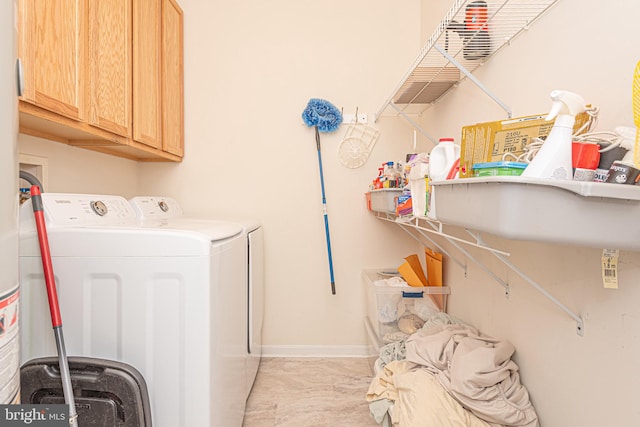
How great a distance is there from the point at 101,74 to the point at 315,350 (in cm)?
209

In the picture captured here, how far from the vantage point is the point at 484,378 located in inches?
49.1

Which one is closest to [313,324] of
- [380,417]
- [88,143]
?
[380,417]

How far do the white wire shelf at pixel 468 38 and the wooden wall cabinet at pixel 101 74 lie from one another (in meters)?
1.31

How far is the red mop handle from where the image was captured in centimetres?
109

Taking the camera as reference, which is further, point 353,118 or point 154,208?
point 353,118

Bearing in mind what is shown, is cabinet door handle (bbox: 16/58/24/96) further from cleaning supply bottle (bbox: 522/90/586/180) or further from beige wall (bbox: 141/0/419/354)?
beige wall (bbox: 141/0/419/354)

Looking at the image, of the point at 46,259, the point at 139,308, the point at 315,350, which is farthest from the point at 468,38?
the point at 315,350

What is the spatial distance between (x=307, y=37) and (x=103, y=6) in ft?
4.40

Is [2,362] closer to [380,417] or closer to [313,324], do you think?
[380,417]

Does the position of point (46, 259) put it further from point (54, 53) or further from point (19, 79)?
point (54, 53)

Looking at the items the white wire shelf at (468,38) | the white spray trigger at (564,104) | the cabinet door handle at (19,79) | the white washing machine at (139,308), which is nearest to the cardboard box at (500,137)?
the white spray trigger at (564,104)

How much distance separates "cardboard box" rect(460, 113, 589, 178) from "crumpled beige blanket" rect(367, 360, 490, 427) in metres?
0.80

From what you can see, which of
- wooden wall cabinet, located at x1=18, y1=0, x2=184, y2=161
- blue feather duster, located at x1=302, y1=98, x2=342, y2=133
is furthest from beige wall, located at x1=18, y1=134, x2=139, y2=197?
blue feather duster, located at x1=302, y1=98, x2=342, y2=133

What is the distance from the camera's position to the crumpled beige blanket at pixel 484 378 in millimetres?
1213
